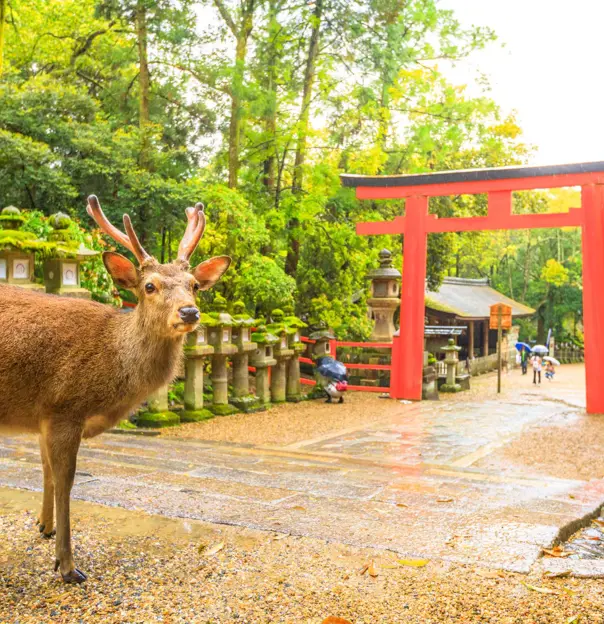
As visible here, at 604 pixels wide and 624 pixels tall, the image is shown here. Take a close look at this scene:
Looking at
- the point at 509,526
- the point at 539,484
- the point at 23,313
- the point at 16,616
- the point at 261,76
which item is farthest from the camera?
the point at 261,76

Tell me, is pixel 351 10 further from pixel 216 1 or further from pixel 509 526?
pixel 509 526

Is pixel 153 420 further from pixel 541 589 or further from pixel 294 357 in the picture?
pixel 541 589

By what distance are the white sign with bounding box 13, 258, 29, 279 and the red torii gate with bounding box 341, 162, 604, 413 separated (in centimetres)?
684

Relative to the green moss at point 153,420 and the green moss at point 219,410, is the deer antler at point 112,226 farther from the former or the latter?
the green moss at point 219,410

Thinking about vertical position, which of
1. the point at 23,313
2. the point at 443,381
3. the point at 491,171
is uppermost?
the point at 491,171

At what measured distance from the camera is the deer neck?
3.24m

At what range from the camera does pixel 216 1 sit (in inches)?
530

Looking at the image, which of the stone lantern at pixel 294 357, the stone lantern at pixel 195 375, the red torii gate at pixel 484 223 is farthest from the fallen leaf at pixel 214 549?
the red torii gate at pixel 484 223

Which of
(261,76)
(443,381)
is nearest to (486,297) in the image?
(443,381)

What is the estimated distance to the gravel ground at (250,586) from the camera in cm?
260

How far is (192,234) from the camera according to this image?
351 centimetres

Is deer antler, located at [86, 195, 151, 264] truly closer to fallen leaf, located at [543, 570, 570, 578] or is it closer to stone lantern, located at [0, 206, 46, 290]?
fallen leaf, located at [543, 570, 570, 578]

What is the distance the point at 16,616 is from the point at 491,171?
10790 millimetres

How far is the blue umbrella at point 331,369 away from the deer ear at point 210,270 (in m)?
8.62
